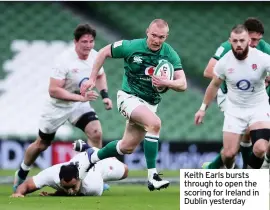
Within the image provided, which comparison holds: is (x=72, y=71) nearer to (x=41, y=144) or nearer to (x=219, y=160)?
(x=41, y=144)

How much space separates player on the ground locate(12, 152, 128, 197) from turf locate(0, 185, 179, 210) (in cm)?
14

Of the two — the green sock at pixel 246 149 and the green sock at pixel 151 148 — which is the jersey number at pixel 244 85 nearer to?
the green sock at pixel 246 149

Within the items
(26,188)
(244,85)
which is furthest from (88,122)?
(244,85)

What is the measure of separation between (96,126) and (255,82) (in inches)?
90.2

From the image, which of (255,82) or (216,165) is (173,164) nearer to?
(216,165)

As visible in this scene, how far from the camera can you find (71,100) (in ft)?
37.6

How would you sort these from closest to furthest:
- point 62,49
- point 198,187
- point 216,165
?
point 198,187 → point 216,165 → point 62,49

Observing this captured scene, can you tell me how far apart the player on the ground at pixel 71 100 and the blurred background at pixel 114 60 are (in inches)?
149

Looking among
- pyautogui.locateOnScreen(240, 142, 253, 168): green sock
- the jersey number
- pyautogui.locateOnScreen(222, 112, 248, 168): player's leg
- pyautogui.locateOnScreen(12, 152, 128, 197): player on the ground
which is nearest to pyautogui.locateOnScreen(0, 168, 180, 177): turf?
pyautogui.locateOnScreen(240, 142, 253, 168): green sock

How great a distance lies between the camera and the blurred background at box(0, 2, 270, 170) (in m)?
16.1

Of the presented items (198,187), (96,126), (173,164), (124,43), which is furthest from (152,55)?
(173,164)

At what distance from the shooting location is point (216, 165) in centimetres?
1166

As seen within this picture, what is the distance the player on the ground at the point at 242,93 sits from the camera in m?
10.3

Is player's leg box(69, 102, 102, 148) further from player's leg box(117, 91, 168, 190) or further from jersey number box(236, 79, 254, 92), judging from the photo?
jersey number box(236, 79, 254, 92)
